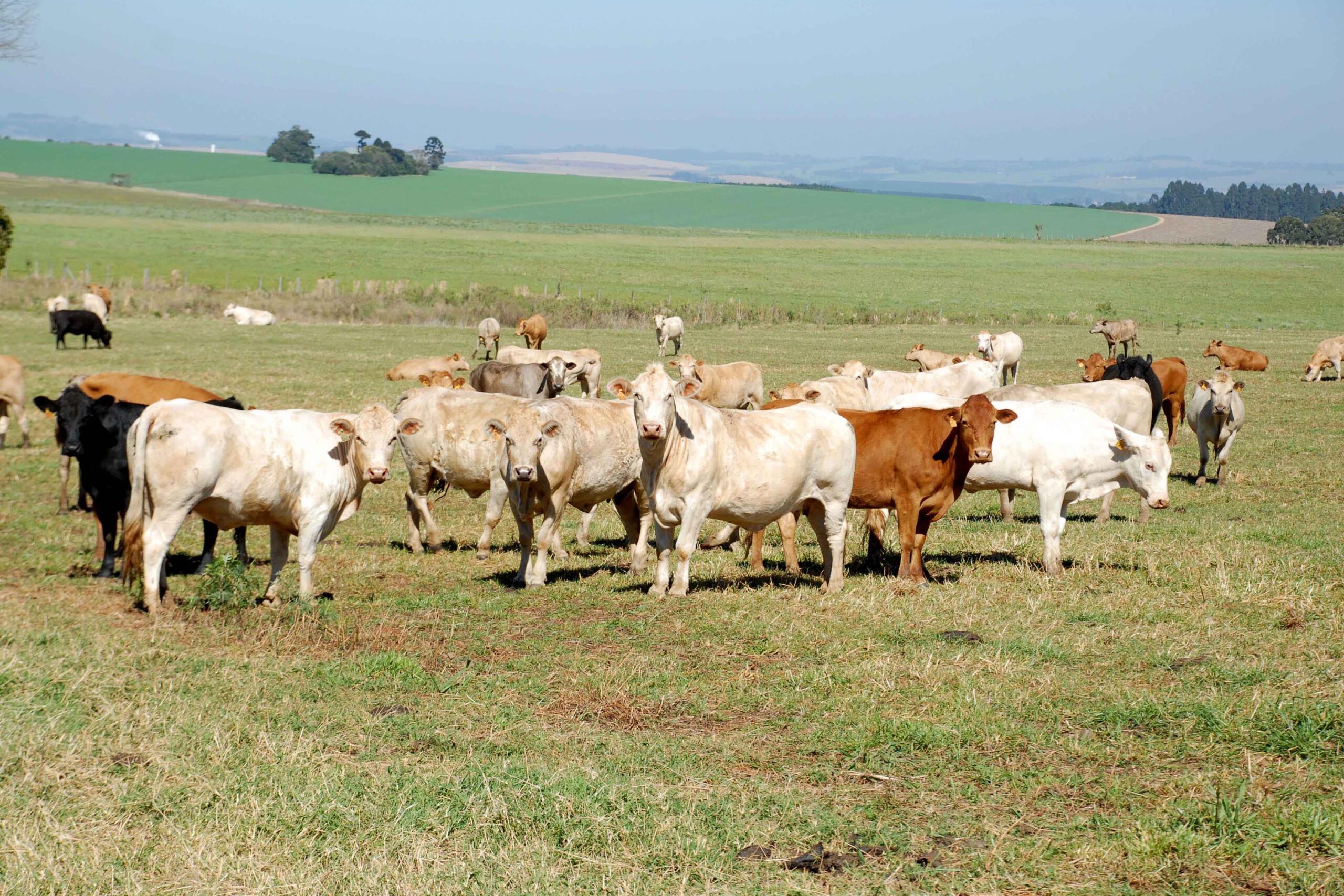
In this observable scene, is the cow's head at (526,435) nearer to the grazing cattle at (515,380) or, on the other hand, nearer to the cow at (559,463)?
the cow at (559,463)

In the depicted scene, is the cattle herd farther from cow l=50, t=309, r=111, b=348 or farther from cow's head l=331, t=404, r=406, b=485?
cow l=50, t=309, r=111, b=348

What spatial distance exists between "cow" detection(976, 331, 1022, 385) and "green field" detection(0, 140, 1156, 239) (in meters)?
104

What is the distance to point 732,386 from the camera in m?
23.8

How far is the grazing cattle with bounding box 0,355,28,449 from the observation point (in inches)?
755

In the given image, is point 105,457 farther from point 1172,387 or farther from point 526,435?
point 1172,387

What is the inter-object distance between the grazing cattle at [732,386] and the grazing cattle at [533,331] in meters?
14.9

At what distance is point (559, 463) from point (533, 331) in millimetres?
26790

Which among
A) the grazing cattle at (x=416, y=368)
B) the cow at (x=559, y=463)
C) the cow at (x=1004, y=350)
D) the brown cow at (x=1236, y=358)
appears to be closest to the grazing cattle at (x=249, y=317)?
the grazing cattle at (x=416, y=368)

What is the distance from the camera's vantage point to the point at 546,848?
5930 mm

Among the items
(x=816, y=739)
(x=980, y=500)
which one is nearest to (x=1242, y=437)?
(x=980, y=500)

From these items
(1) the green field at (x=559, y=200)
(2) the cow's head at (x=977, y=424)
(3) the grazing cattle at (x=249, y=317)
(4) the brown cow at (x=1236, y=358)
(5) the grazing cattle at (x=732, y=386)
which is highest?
(1) the green field at (x=559, y=200)

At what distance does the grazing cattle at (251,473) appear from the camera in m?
10.1

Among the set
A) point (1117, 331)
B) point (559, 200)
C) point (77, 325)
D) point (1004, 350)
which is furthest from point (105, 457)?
point (559, 200)

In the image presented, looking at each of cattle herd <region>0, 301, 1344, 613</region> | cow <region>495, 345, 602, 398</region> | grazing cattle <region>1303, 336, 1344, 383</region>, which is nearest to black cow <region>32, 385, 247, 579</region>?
cattle herd <region>0, 301, 1344, 613</region>
